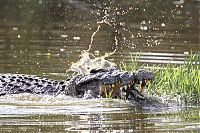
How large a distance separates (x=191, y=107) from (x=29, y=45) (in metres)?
6.86

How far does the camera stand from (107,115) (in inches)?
412

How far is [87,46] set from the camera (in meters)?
17.5

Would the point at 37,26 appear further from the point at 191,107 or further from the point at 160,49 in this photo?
the point at 191,107

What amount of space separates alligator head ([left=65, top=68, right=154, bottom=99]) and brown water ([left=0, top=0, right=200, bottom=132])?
189mm

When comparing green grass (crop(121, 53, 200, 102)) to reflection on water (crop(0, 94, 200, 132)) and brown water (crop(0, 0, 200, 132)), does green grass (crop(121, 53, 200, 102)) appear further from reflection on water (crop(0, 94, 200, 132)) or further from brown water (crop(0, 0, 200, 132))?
reflection on water (crop(0, 94, 200, 132))

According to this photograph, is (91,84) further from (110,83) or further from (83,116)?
(83,116)

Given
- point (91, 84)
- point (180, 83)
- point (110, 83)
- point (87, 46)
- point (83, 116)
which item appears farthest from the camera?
point (87, 46)

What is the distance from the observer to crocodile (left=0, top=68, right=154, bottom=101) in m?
11.1

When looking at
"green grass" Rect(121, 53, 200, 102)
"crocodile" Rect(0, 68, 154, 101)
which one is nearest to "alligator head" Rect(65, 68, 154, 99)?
"crocodile" Rect(0, 68, 154, 101)

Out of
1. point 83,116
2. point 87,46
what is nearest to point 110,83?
point 83,116

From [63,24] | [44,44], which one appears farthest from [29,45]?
[63,24]

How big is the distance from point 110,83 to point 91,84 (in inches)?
19.5

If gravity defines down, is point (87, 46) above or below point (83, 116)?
above

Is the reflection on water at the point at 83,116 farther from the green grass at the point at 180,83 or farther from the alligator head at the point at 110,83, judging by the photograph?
the green grass at the point at 180,83
